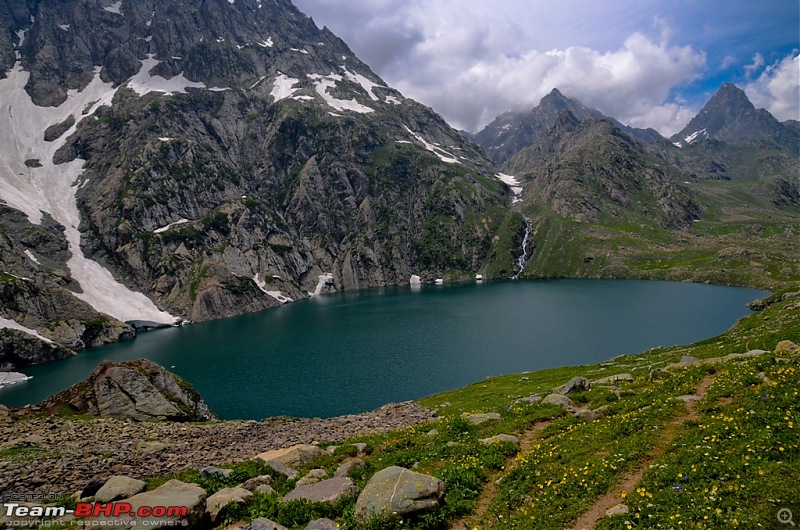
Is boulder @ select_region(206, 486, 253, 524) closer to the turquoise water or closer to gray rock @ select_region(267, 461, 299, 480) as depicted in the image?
gray rock @ select_region(267, 461, 299, 480)

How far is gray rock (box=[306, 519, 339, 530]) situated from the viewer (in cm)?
1214

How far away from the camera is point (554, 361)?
8775cm

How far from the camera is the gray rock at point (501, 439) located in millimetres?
18391

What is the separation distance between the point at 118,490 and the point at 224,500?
4558 mm

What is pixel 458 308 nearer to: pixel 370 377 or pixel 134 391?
pixel 370 377

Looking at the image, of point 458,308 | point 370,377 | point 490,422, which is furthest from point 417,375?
point 458,308

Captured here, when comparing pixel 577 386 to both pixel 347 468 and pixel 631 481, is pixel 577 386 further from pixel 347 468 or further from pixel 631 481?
pixel 347 468

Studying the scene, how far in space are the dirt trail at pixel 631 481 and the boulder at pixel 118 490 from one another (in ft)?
52.5

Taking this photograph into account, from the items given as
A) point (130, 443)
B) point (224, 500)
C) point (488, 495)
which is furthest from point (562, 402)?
point (130, 443)

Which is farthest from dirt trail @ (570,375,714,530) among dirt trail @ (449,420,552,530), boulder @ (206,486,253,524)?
boulder @ (206,486,253,524)

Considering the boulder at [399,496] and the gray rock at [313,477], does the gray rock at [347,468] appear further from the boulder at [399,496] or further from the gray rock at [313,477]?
the boulder at [399,496]

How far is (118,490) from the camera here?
15.4 meters

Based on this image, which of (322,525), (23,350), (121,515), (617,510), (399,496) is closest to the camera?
(617,510)

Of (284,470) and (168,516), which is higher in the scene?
(168,516)
